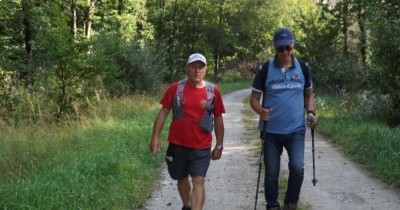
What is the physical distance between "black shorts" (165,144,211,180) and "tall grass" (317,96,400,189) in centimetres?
384

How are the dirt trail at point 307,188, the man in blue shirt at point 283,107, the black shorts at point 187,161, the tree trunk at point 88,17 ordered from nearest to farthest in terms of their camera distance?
1. the black shorts at point 187,161
2. the man in blue shirt at point 283,107
3. the dirt trail at point 307,188
4. the tree trunk at point 88,17

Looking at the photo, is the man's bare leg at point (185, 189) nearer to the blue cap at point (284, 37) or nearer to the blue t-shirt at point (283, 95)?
the blue t-shirt at point (283, 95)

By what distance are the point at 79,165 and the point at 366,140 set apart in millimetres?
6141

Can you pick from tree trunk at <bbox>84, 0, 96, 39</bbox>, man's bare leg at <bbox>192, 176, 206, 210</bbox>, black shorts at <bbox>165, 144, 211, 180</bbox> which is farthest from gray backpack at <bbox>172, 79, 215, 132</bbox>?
tree trunk at <bbox>84, 0, 96, 39</bbox>

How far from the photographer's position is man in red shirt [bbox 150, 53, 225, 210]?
5.41m

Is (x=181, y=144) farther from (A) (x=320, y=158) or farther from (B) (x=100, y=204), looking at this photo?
(A) (x=320, y=158)

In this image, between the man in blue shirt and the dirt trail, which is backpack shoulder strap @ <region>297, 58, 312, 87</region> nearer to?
the man in blue shirt

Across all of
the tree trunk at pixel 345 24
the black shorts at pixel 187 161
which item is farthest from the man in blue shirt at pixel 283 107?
the tree trunk at pixel 345 24

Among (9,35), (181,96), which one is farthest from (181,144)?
(9,35)

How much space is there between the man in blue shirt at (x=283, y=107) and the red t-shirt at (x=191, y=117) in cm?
56

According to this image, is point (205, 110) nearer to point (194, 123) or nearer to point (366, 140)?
point (194, 123)

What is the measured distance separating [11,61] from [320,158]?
54.4 ft

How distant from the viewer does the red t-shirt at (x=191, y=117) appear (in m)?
5.41

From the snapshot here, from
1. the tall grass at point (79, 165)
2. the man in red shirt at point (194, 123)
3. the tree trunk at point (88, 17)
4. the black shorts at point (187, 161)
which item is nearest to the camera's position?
the man in red shirt at point (194, 123)
